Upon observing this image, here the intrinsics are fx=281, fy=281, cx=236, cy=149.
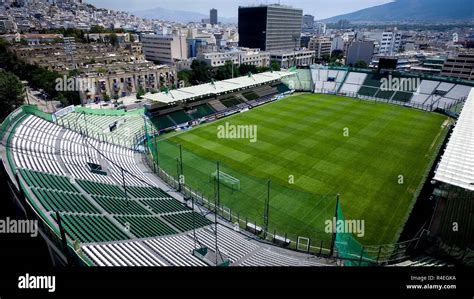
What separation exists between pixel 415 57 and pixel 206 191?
126 m

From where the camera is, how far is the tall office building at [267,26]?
443ft

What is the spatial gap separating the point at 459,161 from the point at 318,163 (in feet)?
43.5

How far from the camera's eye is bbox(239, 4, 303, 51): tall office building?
135 m

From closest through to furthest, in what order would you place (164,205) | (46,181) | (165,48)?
1. (46,181)
2. (164,205)
3. (165,48)

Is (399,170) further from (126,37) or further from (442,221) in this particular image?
(126,37)

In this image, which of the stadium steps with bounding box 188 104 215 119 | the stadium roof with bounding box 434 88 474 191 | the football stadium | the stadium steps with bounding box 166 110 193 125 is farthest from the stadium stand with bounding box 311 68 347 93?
the stadium roof with bounding box 434 88 474 191

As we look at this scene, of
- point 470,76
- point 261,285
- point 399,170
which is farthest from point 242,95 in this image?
point 470,76

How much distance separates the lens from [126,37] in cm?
13625

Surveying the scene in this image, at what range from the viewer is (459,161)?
64.5ft

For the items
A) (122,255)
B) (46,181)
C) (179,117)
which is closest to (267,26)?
(179,117)

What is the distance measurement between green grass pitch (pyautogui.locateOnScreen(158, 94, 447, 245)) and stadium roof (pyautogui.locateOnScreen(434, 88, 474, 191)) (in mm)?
5151

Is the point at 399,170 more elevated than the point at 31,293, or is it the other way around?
the point at 31,293

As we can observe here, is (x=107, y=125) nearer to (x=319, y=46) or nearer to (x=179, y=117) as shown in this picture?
(x=179, y=117)

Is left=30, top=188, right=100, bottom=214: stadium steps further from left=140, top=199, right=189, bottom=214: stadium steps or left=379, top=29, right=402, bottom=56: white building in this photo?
left=379, top=29, right=402, bottom=56: white building
